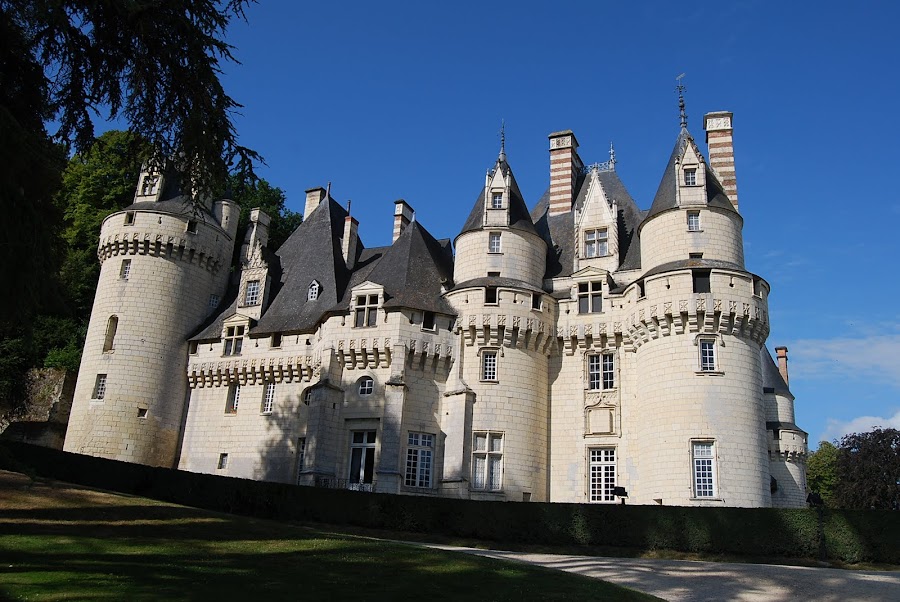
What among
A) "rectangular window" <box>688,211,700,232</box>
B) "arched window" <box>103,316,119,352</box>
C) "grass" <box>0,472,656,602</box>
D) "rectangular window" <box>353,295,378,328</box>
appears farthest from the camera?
"arched window" <box>103,316,119,352</box>

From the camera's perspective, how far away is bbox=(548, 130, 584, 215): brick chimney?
32281 millimetres

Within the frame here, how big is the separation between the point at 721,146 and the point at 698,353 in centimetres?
929

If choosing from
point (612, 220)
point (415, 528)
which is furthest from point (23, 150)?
point (612, 220)

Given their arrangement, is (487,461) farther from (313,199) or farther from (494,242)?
(313,199)

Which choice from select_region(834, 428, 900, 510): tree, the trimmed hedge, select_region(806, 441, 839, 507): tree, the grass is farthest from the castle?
select_region(806, 441, 839, 507): tree

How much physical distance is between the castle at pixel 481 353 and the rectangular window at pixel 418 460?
5 cm

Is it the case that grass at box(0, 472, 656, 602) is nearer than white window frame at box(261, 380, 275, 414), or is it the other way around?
grass at box(0, 472, 656, 602)

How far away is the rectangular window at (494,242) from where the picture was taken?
28.6 meters

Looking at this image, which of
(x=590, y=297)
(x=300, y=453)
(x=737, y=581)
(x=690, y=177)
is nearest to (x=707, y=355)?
(x=590, y=297)

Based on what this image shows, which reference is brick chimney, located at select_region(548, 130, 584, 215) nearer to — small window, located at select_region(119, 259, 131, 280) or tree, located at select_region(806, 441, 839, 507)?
small window, located at select_region(119, 259, 131, 280)

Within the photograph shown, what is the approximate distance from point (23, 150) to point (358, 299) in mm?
17767

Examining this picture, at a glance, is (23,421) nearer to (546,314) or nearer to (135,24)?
(546,314)

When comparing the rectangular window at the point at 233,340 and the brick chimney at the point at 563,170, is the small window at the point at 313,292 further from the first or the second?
the brick chimney at the point at 563,170

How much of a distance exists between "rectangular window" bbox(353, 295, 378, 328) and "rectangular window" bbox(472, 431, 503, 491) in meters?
5.51
